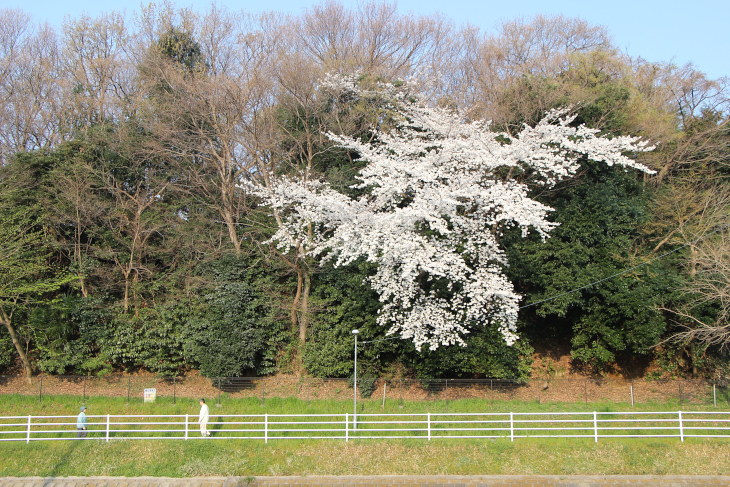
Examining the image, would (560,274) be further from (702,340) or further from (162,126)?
(162,126)

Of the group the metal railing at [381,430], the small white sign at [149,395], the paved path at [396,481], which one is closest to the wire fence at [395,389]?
the small white sign at [149,395]

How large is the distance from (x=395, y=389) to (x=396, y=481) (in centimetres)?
828

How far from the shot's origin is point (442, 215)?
2088 centimetres

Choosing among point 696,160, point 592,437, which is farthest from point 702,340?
point 696,160

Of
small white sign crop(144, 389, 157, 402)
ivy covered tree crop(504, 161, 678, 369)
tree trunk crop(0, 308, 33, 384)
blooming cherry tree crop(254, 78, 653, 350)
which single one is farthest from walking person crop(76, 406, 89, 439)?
ivy covered tree crop(504, 161, 678, 369)

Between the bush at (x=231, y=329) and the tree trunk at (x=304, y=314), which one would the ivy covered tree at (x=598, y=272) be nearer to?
the tree trunk at (x=304, y=314)

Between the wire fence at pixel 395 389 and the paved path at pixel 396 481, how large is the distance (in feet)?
23.5

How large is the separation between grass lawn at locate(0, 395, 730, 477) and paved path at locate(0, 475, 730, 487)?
0.87 feet

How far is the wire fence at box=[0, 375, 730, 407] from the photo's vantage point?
22.1m

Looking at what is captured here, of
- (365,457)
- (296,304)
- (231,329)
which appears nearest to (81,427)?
(231,329)

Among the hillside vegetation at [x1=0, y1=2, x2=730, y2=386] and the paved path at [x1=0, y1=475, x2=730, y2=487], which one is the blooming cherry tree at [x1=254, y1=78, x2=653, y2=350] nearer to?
the hillside vegetation at [x1=0, y1=2, x2=730, y2=386]

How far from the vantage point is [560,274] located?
22.1 metres

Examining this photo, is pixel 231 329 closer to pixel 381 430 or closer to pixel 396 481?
pixel 381 430

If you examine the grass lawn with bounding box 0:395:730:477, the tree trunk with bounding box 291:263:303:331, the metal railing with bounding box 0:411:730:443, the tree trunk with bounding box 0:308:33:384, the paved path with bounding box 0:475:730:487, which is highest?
the tree trunk with bounding box 291:263:303:331
